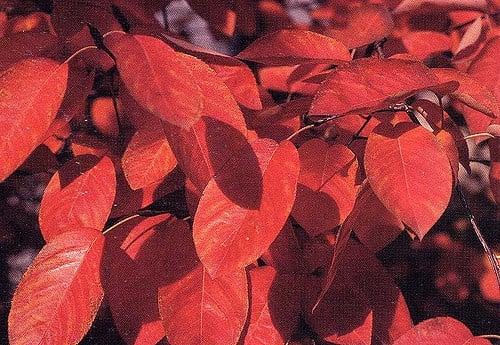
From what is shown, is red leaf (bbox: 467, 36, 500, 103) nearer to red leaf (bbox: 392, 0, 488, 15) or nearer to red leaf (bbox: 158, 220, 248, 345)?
red leaf (bbox: 392, 0, 488, 15)

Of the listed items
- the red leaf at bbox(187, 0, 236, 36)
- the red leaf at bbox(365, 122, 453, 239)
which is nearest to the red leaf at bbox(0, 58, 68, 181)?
the red leaf at bbox(365, 122, 453, 239)

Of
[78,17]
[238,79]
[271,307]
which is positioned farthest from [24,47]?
[271,307]

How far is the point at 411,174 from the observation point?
496 millimetres

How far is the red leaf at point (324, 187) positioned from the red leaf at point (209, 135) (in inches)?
4.3

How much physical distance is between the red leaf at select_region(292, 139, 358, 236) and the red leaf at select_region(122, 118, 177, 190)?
0.12 metres

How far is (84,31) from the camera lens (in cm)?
69

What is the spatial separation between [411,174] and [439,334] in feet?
0.49

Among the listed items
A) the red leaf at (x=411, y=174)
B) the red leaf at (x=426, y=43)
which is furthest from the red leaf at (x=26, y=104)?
the red leaf at (x=426, y=43)

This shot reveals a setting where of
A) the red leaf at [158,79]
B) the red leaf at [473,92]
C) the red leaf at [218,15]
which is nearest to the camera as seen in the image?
the red leaf at [158,79]

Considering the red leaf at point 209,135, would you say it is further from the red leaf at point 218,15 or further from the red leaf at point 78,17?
the red leaf at point 218,15

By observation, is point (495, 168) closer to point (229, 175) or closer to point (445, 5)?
point (445, 5)

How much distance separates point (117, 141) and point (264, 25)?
373mm

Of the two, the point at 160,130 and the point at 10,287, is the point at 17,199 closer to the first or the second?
the point at 10,287

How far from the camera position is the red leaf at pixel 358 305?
64 centimetres
